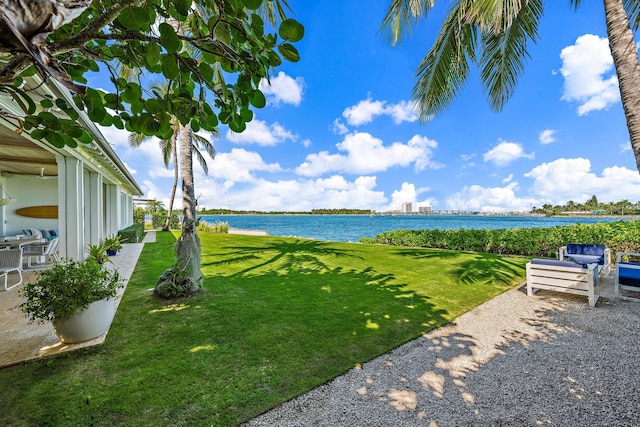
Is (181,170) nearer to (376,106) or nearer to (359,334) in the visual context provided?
(359,334)

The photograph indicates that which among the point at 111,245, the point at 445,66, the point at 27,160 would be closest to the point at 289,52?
the point at 445,66

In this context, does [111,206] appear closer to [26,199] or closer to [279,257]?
[26,199]

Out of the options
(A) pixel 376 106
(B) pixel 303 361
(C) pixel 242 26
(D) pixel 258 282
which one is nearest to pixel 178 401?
(B) pixel 303 361

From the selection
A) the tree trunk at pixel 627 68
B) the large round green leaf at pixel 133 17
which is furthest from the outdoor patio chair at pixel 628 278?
the large round green leaf at pixel 133 17

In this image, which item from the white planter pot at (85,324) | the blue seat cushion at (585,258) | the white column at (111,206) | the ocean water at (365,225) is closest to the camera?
the white planter pot at (85,324)

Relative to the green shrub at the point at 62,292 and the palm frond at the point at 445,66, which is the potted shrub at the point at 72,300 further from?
the palm frond at the point at 445,66

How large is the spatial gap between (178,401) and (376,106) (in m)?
18.9

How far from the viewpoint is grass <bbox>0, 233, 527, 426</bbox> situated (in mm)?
2307

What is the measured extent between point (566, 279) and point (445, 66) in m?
5.01

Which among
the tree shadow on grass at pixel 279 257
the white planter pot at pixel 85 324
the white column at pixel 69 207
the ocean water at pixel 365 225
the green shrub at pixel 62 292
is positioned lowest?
the ocean water at pixel 365 225

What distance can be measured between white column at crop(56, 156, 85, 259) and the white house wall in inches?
207

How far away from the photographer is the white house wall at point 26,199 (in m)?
9.01

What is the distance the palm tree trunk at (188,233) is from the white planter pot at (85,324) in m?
1.60

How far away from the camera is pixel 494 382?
2.67 m
